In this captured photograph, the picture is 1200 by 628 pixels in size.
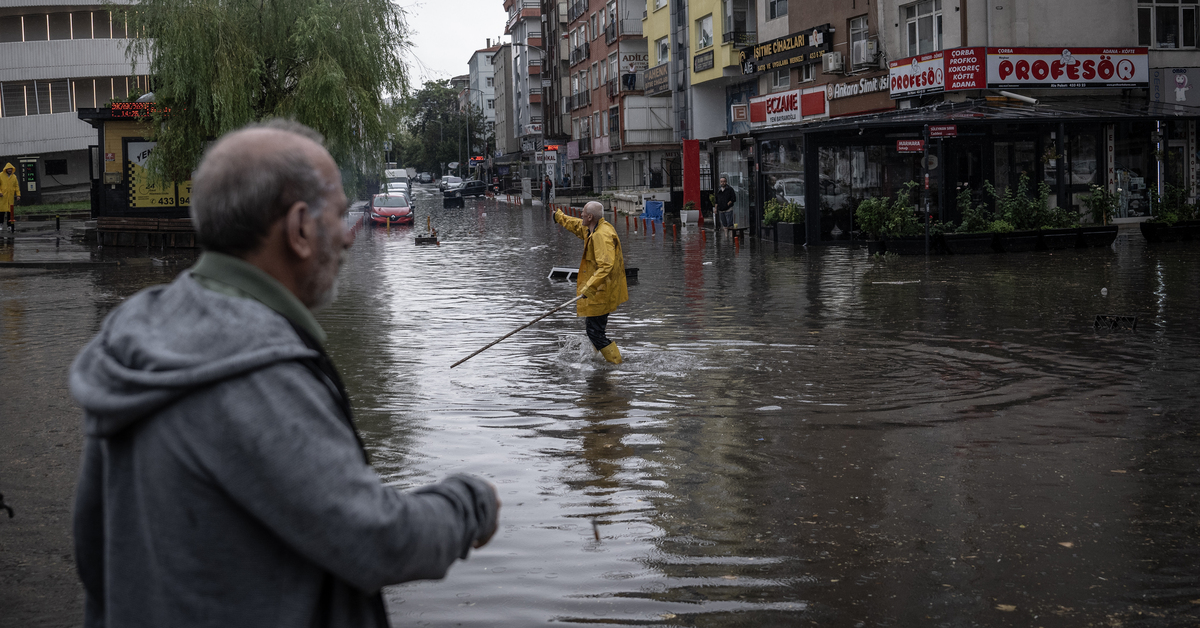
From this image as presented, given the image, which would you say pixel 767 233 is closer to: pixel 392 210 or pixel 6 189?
pixel 392 210

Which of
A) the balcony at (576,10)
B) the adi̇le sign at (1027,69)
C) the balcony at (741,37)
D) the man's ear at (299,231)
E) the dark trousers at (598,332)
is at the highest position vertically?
the balcony at (576,10)

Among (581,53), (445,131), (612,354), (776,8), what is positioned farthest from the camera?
(445,131)

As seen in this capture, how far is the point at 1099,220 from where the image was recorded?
25047mm

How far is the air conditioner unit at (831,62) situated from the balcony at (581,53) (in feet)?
134

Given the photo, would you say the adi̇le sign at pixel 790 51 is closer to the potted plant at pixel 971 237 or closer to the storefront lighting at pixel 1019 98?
the storefront lighting at pixel 1019 98

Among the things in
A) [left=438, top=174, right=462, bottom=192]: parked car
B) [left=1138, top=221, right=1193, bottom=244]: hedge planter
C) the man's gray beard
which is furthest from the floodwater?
[left=438, top=174, right=462, bottom=192]: parked car

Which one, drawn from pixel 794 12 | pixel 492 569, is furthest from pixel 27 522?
pixel 794 12

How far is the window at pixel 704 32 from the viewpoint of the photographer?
156 ft

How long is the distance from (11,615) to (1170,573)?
471 centimetres

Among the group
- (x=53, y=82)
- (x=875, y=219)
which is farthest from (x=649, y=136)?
(x=875, y=219)

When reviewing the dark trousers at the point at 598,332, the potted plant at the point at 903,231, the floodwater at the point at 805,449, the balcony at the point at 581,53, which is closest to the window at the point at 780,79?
the potted plant at the point at 903,231

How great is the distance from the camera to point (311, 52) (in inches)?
1027

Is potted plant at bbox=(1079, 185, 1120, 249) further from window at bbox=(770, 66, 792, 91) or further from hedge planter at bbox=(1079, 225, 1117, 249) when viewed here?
window at bbox=(770, 66, 792, 91)

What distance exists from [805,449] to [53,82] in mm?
58996
